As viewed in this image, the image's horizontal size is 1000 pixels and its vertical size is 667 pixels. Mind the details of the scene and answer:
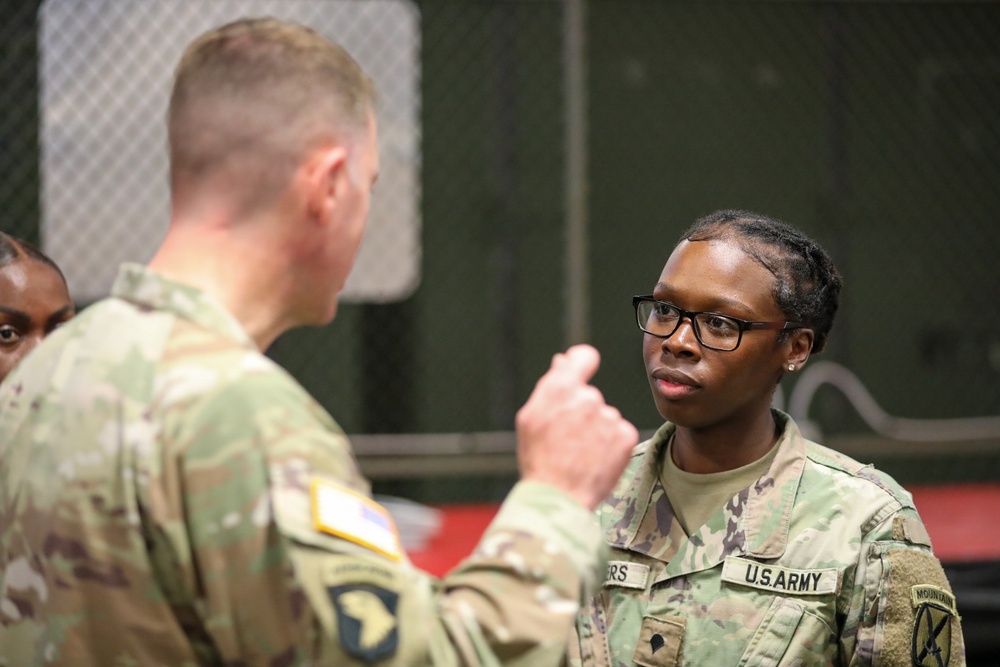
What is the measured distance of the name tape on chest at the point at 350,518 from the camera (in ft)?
2.82

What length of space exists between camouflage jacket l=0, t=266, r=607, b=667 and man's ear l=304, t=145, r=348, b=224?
127mm

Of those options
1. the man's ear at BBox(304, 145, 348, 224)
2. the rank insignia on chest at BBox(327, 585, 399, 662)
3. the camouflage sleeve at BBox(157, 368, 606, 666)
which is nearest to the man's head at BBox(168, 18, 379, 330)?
the man's ear at BBox(304, 145, 348, 224)

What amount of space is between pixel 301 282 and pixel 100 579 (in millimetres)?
311

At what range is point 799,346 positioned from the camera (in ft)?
5.30

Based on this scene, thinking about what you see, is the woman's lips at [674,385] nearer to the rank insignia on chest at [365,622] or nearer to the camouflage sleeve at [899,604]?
the camouflage sleeve at [899,604]

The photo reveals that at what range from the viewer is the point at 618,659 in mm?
1509

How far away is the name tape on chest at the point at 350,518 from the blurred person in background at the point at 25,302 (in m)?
1.08

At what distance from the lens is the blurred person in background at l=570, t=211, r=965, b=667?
4.64ft

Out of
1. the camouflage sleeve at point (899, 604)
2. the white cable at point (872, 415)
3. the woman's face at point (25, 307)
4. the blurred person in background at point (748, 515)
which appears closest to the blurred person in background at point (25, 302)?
the woman's face at point (25, 307)

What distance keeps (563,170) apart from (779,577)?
3.30 meters

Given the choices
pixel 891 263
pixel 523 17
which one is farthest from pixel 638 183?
pixel 891 263

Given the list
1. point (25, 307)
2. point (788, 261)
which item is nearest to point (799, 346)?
point (788, 261)

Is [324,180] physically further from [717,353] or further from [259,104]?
[717,353]

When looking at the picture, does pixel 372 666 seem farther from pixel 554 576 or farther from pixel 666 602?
pixel 666 602
